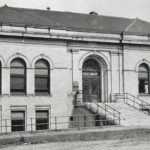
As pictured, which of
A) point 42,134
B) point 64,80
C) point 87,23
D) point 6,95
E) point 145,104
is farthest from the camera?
point 87,23

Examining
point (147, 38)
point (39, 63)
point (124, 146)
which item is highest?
point (147, 38)

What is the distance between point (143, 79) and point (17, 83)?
1028 cm

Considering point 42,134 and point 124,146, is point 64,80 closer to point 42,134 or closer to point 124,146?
point 42,134

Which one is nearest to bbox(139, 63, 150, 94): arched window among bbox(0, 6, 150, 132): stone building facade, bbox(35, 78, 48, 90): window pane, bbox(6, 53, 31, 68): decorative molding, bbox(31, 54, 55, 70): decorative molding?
bbox(0, 6, 150, 132): stone building facade

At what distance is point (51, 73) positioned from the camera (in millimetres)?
26828

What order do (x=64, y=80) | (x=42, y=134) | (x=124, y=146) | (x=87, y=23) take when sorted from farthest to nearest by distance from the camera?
(x=87, y=23), (x=64, y=80), (x=42, y=134), (x=124, y=146)

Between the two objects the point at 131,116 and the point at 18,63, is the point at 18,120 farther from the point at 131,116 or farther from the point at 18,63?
the point at 131,116

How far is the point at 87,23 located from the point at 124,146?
1730 cm

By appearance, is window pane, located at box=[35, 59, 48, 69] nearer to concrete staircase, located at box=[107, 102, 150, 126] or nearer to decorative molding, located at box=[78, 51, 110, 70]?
decorative molding, located at box=[78, 51, 110, 70]

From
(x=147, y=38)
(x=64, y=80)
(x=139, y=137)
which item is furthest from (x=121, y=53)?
(x=139, y=137)

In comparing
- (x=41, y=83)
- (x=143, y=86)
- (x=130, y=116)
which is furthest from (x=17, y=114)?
(x=143, y=86)

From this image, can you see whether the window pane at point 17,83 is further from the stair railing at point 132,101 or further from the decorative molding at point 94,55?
the stair railing at point 132,101

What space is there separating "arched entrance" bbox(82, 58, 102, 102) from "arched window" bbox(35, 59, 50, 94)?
3.23 metres

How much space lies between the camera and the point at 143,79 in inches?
1174
